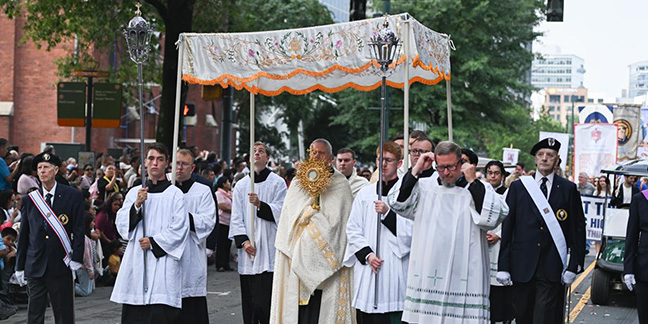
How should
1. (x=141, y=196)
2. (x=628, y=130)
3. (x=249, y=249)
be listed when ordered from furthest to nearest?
1. (x=628, y=130)
2. (x=249, y=249)
3. (x=141, y=196)

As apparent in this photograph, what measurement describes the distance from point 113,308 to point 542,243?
6.34m

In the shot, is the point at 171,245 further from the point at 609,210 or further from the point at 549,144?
the point at 609,210

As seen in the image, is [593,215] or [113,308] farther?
[593,215]

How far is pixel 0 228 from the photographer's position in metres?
12.9

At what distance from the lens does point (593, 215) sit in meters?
19.6

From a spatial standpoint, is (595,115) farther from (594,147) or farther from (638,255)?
(638,255)

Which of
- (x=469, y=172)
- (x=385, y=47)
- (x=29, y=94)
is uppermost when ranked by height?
(x=29, y=94)

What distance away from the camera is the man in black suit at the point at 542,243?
920cm

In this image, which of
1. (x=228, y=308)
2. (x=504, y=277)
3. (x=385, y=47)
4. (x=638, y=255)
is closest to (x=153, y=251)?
(x=385, y=47)

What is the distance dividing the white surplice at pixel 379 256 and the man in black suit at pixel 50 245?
2.65 metres

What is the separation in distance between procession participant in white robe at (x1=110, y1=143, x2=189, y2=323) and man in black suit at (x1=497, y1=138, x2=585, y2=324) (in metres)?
2.94

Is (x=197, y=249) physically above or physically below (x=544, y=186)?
below

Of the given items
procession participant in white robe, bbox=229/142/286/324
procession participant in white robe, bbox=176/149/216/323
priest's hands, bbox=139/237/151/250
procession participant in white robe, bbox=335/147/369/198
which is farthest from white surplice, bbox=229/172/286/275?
priest's hands, bbox=139/237/151/250

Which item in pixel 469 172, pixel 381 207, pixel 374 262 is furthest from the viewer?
pixel 374 262
